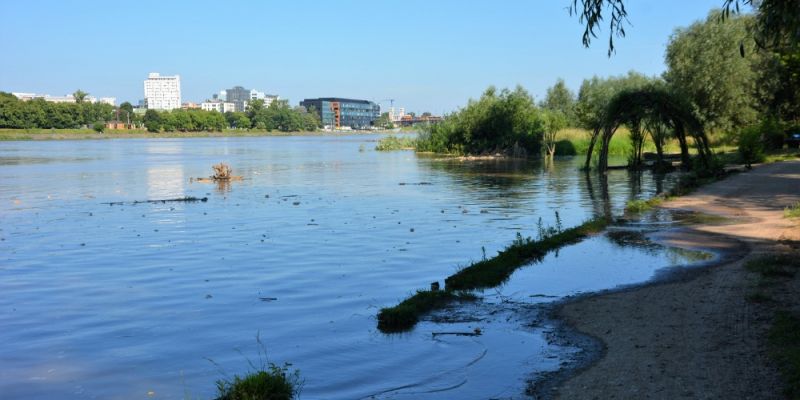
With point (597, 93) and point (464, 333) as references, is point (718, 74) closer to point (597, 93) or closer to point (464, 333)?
point (597, 93)

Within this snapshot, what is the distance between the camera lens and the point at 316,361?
9.83 m

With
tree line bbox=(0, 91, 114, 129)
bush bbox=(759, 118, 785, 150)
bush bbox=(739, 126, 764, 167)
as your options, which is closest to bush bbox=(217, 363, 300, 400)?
bush bbox=(739, 126, 764, 167)

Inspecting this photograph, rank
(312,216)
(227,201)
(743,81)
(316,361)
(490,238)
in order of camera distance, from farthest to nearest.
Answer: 1. (743,81)
2. (227,201)
3. (312,216)
4. (490,238)
5. (316,361)

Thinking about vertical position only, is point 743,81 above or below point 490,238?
above

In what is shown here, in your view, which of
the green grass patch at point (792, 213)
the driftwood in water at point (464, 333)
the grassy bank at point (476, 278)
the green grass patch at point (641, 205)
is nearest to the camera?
the driftwood in water at point (464, 333)

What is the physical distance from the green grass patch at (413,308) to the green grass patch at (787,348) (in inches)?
198

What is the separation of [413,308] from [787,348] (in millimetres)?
5509

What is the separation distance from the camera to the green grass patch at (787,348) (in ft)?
22.4

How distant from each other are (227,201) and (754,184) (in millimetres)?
Answer: 23126

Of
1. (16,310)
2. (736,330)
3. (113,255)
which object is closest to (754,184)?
(736,330)

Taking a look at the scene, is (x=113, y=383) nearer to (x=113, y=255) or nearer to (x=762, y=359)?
(x=762, y=359)

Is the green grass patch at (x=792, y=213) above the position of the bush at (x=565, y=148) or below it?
below

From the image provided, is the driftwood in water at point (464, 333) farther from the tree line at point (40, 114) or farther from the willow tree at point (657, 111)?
the tree line at point (40, 114)

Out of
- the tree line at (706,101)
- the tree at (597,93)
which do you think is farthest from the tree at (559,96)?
the tree line at (706,101)
